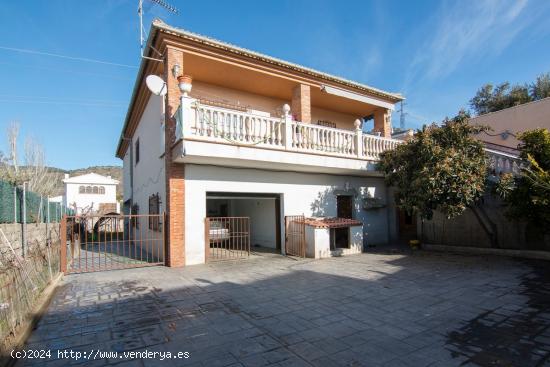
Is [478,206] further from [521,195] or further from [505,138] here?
[505,138]

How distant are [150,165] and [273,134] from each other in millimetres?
6120

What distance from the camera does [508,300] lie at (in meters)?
5.78

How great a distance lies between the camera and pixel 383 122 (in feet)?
50.6

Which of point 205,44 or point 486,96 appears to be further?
point 486,96

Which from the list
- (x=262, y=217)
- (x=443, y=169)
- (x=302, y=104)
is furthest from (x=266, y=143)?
(x=262, y=217)

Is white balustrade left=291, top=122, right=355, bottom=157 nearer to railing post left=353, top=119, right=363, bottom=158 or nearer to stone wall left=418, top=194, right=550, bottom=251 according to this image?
railing post left=353, top=119, right=363, bottom=158

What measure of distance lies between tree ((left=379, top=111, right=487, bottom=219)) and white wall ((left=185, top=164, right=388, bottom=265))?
2782 millimetres

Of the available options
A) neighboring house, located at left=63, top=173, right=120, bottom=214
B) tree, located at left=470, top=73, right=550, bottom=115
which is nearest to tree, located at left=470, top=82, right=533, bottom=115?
tree, located at left=470, top=73, right=550, bottom=115

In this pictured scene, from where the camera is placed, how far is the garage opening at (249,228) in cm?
1193

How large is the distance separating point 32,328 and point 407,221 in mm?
13992

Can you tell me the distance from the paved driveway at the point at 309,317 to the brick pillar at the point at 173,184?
100cm

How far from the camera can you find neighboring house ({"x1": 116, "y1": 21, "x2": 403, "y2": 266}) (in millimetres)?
9445

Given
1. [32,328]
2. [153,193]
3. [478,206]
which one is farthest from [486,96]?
[32,328]

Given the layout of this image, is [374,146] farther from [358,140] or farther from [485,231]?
[485,231]
